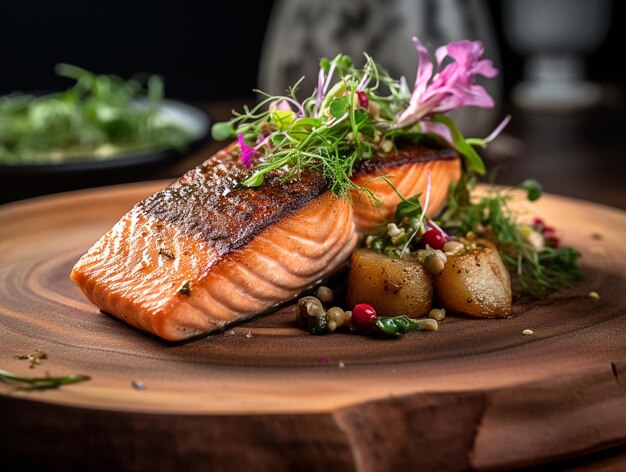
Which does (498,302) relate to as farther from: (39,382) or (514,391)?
(39,382)

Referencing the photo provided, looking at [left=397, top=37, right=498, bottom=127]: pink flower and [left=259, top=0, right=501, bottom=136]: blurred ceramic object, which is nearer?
[left=397, top=37, right=498, bottom=127]: pink flower

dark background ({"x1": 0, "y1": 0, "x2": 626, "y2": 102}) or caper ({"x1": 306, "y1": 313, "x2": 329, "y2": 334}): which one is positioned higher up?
caper ({"x1": 306, "y1": 313, "x2": 329, "y2": 334})

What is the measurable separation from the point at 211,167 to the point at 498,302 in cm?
104


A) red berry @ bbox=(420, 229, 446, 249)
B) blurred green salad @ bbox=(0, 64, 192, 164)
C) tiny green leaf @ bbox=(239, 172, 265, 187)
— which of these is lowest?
blurred green salad @ bbox=(0, 64, 192, 164)

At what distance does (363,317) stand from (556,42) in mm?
6069

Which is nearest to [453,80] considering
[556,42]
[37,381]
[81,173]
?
[37,381]

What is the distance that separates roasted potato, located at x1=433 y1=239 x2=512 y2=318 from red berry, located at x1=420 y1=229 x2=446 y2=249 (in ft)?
0.24

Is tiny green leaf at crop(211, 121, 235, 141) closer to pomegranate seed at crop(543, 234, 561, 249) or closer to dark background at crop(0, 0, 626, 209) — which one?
pomegranate seed at crop(543, 234, 561, 249)

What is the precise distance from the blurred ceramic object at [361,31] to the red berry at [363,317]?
2586 millimetres

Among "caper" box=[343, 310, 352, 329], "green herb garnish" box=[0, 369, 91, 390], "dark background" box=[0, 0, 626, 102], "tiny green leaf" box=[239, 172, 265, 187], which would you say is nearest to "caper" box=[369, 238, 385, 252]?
"caper" box=[343, 310, 352, 329]

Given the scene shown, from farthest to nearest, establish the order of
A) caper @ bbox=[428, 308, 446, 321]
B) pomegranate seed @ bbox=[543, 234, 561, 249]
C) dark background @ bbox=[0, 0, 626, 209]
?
dark background @ bbox=[0, 0, 626, 209], pomegranate seed @ bbox=[543, 234, 561, 249], caper @ bbox=[428, 308, 446, 321]

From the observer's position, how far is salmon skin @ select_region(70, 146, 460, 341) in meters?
2.42

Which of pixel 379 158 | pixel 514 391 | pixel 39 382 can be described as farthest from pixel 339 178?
pixel 39 382

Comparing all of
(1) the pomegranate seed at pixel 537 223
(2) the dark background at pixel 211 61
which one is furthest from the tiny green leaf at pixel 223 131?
(2) the dark background at pixel 211 61
